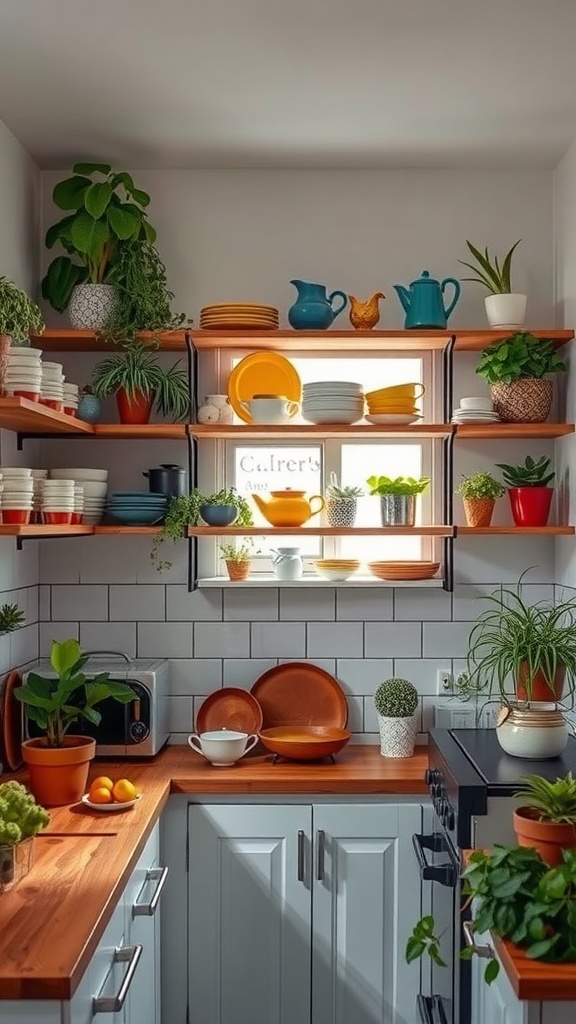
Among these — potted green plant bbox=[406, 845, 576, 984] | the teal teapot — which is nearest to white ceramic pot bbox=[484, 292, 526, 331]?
the teal teapot

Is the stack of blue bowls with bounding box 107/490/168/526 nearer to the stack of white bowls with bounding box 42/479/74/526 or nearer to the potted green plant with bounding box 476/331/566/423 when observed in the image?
the stack of white bowls with bounding box 42/479/74/526

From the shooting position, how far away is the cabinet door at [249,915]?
310 cm

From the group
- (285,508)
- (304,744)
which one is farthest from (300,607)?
(304,744)

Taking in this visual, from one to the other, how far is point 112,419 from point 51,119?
0.94 m

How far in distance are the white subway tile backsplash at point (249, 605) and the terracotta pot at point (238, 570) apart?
114mm

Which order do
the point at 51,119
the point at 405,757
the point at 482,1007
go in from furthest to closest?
the point at 405,757 < the point at 51,119 < the point at 482,1007

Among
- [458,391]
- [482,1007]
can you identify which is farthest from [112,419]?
[482,1007]

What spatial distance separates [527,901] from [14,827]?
3.26 feet

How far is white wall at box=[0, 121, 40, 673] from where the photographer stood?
10.4ft

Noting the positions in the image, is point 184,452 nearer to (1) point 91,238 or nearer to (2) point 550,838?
(1) point 91,238

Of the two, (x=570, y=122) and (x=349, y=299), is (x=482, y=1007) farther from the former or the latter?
(x=570, y=122)

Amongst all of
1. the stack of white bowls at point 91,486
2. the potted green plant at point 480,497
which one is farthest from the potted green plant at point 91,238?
the potted green plant at point 480,497

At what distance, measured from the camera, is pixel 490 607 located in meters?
3.58

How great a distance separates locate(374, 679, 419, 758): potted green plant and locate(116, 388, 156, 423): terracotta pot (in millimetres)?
1136
